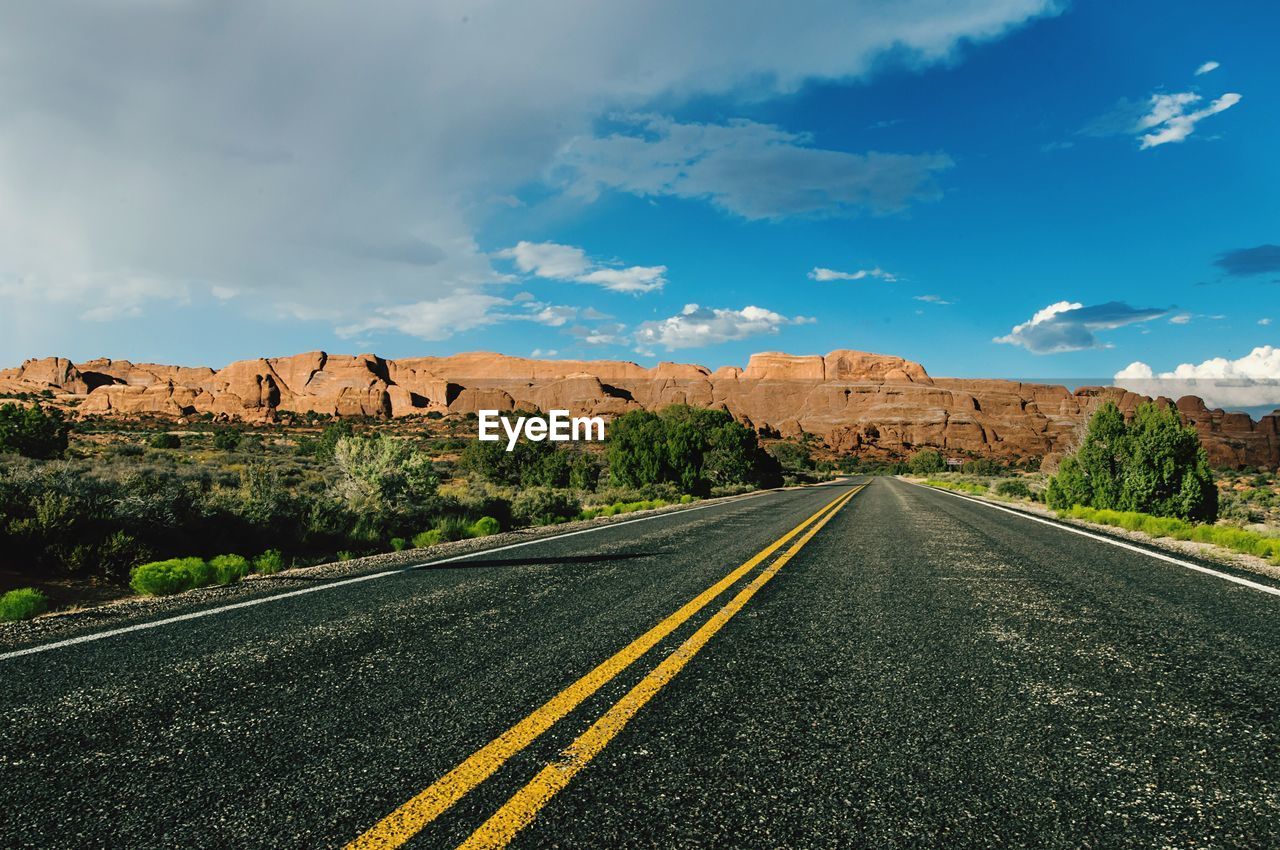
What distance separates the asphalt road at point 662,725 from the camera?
6.72ft

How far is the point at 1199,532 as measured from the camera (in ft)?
34.9

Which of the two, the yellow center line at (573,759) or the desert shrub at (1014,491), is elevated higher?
the yellow center line at (573,759)

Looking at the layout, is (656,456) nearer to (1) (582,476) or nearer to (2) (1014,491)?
(1) (582,476)

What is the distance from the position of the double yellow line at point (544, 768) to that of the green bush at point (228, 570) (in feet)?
19.0

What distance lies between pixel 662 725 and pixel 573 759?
0.49 meters

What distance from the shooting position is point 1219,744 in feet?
8.52

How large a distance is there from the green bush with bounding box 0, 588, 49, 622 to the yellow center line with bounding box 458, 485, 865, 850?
598 centimetres

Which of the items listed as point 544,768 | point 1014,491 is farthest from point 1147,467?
point 544,768

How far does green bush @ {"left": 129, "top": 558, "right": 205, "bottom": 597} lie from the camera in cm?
662

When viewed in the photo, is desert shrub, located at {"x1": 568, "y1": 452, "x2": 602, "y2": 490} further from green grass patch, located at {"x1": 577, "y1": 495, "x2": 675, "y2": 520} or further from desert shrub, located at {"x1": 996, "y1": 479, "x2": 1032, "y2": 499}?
desert shrub, located at {"x1": 996, "y1": 479, "x2": 1032, "y2": 499}

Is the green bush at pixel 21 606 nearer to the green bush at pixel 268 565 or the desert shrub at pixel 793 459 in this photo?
the green bush at pixel 268 565

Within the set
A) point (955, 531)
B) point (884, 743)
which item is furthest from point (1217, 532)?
point (884, 743)

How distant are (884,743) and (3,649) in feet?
18.3

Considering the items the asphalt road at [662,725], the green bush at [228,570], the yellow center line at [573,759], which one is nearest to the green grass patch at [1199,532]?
the asphalt road at [662,725]
